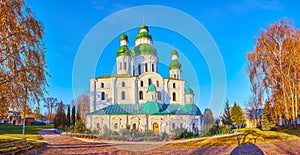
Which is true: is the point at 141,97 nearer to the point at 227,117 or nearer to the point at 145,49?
the point at 145,49

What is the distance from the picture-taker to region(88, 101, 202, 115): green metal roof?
2430cm

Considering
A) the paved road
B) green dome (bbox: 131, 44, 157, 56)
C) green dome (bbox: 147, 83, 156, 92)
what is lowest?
the paved road

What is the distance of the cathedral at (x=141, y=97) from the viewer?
78.9 ft

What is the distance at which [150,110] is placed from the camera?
2420cm

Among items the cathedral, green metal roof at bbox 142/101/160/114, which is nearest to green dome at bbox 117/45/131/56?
the cathedral

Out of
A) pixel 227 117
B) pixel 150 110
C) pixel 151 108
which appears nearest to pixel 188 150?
pixel 150 110

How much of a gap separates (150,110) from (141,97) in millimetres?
4531

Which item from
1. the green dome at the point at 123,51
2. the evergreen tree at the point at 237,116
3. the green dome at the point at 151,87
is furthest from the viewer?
the evergreen tree at the point at 237,116

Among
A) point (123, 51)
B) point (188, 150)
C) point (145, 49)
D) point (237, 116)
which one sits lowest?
point (188, 150)

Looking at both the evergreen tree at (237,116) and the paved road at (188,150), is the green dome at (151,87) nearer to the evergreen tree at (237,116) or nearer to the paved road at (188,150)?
the paved road at (188,150)

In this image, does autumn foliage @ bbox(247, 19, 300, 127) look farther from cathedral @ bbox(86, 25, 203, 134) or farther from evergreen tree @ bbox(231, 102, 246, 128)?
evergreen tree @ bbox(231, 102, 246, 128)

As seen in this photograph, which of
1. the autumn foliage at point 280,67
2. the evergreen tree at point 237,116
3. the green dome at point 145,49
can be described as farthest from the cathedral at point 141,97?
the evergreen tree at point 237,116

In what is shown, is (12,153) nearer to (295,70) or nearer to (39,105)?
(39,105)

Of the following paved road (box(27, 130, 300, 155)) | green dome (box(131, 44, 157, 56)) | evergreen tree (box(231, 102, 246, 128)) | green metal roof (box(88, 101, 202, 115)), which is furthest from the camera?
evergreen tree (box(231, 102, 246, 128))
